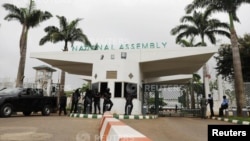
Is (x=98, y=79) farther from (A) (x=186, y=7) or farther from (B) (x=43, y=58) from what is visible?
(A) (x=186, y=7)

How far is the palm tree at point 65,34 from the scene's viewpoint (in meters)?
25.7

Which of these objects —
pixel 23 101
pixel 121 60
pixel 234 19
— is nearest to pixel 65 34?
pixel 121 60

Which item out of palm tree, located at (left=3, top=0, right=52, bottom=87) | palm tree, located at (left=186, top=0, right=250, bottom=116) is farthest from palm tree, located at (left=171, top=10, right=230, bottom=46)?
palm tree, located at (left=3, top=0, right=52, bottom=87)

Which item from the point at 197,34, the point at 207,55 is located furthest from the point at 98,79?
the point at 197,34

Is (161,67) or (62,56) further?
(161,67)

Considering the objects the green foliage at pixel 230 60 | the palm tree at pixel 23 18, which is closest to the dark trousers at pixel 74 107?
the palm tree at pixel 23 18

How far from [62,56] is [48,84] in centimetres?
483

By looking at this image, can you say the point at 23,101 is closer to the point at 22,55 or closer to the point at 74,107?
the point at 74,107

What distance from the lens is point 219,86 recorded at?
21.0 m

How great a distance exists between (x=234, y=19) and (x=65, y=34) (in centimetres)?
1612

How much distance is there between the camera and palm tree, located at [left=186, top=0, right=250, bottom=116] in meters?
16.3

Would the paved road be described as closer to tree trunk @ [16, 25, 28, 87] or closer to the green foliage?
tree trunk @ [16, 25, 28, 87]

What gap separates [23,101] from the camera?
1390 centimetres

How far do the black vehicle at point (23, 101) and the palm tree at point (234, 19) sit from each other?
472 inches
